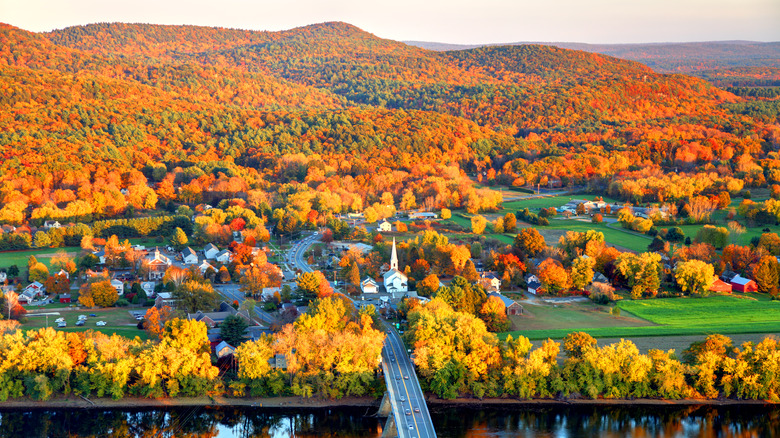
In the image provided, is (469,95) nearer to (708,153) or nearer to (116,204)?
(708,153)

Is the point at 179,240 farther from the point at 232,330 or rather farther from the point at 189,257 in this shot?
the point at 232,330

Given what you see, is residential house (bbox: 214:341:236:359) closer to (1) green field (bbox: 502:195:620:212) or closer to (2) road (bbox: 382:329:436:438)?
(2) road (bbox: 382:329:436:438)

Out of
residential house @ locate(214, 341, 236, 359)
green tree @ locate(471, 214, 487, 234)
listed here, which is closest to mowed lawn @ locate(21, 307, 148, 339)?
residential house @ locate(214, 341, 236, 359)

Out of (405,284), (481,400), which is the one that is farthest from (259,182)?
(481,400)

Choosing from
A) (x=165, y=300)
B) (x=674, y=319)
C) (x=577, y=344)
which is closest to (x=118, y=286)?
(x=165, y=300)

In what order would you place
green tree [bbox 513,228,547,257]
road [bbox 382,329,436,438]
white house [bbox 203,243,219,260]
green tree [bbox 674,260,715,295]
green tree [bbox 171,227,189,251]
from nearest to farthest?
road [bbox 382,329,436,438] < green tree [bbox 674,260,715,295] < green tree [bbox 513,228,547,257] < white house [bbox 203,243,219,260] < green tree [bbox 171,227,189,251]

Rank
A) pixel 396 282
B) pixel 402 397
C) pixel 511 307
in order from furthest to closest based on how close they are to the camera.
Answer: pixel 396 282, pixel 511 307, pixel 402 397

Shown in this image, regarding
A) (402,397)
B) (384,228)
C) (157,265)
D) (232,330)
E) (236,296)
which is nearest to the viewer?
(402,397)
